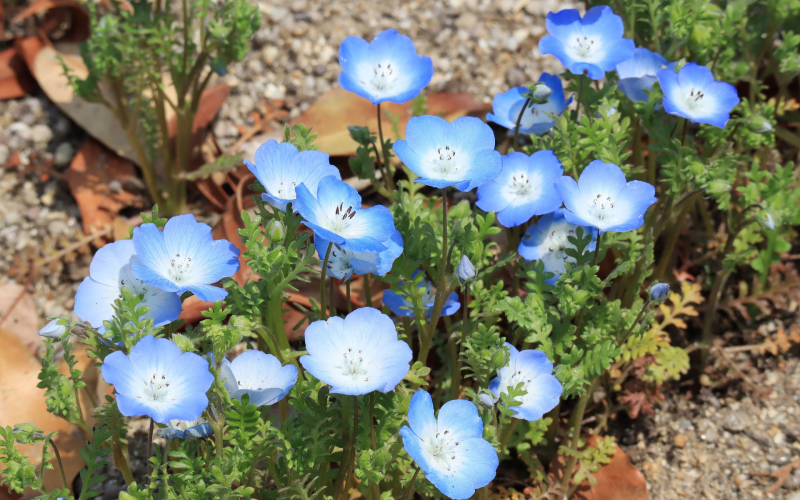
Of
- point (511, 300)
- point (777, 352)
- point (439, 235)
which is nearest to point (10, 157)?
point (439, 235)

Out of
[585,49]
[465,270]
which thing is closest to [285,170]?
[465,270]

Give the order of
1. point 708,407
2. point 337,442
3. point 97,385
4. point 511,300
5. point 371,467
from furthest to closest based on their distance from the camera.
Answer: point 708,407 → point 97,385 → point 511,300 → point 337,442 → point 371,467

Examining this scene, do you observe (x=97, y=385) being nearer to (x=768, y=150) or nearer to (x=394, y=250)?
(x=394, y=250)

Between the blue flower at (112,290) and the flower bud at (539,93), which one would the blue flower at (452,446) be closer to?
the blue flower at (112,290)

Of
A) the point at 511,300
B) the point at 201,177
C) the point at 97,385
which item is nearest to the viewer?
the point at 511,300

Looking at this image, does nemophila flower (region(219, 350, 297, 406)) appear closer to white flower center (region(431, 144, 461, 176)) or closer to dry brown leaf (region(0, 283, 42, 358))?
white flower center (region(431, 144, 461, 176))

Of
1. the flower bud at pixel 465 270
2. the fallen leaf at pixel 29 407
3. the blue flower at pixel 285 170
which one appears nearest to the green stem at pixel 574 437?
the flower bud at pixel 465 270

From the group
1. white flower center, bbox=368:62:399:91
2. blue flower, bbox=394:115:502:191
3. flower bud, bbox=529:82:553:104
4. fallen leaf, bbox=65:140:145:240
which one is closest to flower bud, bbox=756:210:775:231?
flower bud, bbox=529:82:553:104

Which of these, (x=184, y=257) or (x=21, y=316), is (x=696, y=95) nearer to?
(x=184, y=257)
